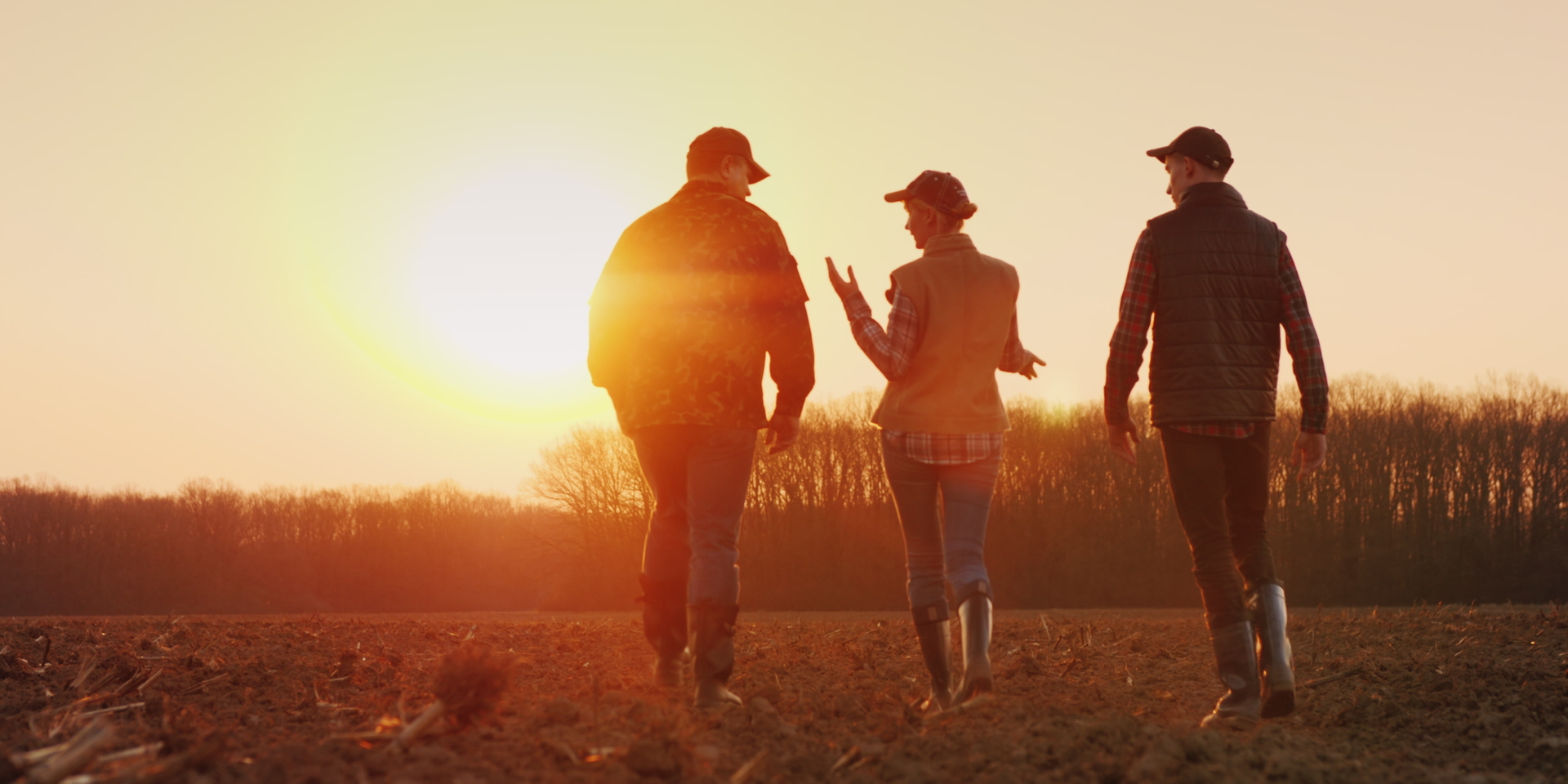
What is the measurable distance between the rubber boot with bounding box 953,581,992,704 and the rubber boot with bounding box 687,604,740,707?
0.96 m

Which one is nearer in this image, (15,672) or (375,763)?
(375,763)

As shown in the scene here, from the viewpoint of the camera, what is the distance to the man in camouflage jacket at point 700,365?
4723 millimetres

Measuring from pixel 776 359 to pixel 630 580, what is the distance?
42.9 metres

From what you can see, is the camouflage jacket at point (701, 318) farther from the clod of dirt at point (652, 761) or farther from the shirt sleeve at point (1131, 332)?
the clod of dirt at point (652, 761)

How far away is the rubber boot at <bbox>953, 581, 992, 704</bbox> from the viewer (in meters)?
4.45

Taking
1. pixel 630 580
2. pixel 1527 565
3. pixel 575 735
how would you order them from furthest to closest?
pixel 630 580 < pixel 1527 565 < pixel 575 735

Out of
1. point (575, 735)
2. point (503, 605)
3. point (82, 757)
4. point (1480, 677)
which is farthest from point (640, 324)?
point (503, 605)

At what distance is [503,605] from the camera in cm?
5644

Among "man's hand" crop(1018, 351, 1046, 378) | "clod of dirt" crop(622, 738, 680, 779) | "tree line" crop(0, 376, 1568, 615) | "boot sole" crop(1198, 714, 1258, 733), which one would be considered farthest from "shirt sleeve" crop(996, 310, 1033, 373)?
"tree line" crop(0, 376, 1568, 615)

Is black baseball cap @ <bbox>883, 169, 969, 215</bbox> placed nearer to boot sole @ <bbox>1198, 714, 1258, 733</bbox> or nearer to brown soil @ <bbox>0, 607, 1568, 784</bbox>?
brown soil @ <bbox>0, 607, 1568, 784</bbox>

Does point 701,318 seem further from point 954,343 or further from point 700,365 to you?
point 954,343

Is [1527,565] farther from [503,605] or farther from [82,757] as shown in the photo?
[82,757]

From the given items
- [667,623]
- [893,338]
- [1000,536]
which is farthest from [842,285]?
[1000,536]

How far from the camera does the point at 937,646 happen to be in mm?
4621
